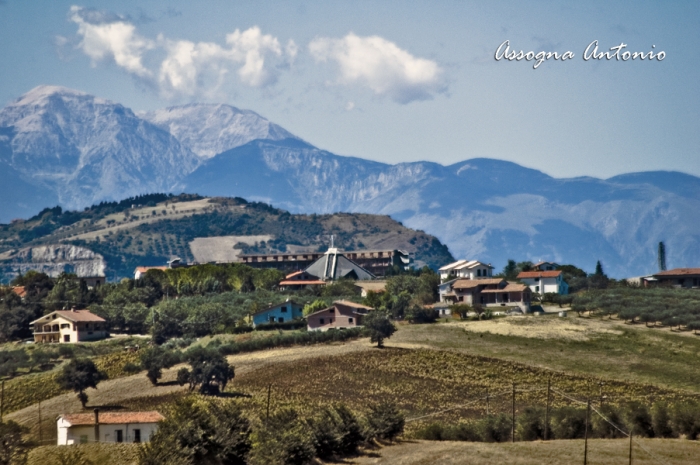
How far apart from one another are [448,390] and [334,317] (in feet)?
127

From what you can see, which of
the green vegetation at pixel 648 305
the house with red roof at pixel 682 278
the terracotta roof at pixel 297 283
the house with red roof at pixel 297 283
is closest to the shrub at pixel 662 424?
the green vegetation at pixel 648 305

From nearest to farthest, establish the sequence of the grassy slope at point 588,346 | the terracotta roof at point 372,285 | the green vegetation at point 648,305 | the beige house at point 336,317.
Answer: the grassy slope at point 588,346 → the green vegetation at point 648,305 → the beige house at point 336,317 → the terracotta roof at point 372,285

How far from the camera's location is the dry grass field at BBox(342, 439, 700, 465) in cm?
4894

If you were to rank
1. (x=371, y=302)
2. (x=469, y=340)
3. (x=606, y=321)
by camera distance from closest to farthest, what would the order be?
(x=469, y=340) < (x=606, y=321) < (x=371, y=302)

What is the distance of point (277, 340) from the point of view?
106 meters

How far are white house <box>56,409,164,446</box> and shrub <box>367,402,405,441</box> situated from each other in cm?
1209

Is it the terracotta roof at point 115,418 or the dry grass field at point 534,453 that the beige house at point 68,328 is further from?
the dry grass field at point 534,453

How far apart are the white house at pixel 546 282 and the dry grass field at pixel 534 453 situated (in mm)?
93460

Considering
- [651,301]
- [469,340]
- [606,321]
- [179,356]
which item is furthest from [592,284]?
[179,356]

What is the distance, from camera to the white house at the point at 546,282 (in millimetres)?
147250

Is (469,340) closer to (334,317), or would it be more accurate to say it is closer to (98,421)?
(334,317)

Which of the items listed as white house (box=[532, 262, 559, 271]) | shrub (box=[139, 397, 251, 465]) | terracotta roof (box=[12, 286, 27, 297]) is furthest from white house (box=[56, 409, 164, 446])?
white house (box=[532, 262, 559, 271])

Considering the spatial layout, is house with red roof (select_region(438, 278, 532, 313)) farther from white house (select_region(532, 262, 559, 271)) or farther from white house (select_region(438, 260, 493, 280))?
white house (select_region(532, 262, 559, 271))

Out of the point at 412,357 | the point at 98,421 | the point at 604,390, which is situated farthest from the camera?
the point at 412,357
